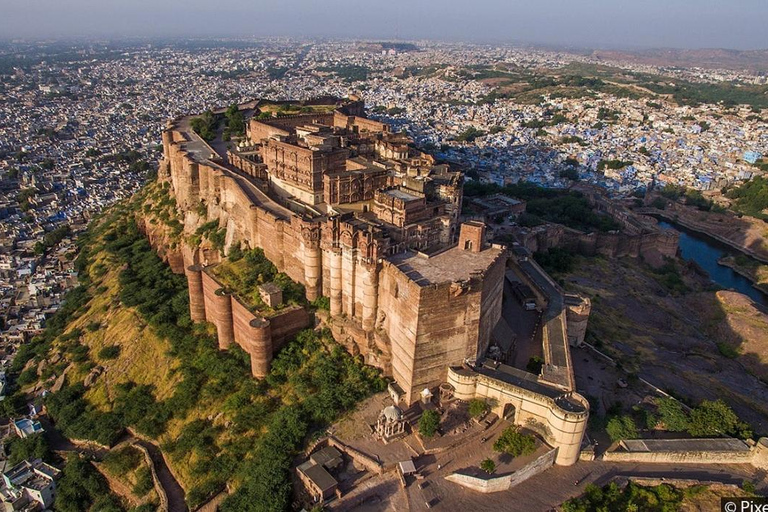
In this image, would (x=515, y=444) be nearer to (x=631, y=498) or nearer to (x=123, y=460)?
(x=631, y=498)

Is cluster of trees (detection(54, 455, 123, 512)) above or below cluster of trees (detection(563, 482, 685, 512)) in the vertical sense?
below

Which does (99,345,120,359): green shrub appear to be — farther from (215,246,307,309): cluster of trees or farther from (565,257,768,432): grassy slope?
(565,257,768,432): grassy slope

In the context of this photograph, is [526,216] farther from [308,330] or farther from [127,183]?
[127,183]

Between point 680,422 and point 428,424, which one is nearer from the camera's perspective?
point 428,424

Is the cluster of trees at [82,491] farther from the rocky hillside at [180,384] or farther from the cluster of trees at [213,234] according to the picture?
the cluster of trees at [213,234]

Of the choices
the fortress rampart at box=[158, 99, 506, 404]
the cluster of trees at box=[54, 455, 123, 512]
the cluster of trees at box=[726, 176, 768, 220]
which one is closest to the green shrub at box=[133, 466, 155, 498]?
the cluster of trees at box=[54, 455, 123, 512]

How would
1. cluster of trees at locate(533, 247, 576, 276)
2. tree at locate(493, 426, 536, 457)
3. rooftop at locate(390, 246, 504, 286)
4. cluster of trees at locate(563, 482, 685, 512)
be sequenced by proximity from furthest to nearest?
cluster of trees at locate(533, 247, 576, 276)
rooftop at locate(390, 246, 504, 286)
tree at locate(493, 426, 536, 457)
cluster of trees at locate(563, 482, 685, 512)

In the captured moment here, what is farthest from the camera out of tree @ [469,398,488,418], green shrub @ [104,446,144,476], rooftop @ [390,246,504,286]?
green shrub @ [104,446,144,476]

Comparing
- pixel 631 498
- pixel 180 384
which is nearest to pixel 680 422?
pixel 631 498
